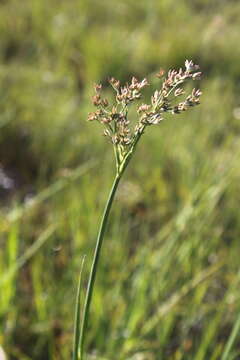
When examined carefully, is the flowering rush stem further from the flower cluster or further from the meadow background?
the meadow background

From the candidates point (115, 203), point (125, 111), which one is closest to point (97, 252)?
point (125, 111)

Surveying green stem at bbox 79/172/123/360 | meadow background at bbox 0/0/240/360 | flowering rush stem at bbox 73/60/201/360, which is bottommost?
green stem at bbox 79/172/123/360

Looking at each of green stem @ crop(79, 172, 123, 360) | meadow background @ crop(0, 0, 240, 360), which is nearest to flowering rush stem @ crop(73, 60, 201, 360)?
green stem @ crop(79, 172, 123, 360)

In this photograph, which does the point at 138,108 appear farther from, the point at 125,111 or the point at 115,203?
the point at 115,203

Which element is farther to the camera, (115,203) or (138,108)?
(115,203)

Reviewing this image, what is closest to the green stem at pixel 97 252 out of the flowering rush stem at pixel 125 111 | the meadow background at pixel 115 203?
the flowering rush stem at pixel 125 111

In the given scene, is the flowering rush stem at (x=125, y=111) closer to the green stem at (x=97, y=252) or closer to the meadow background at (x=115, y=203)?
the green stem at (x=97, y=252)
